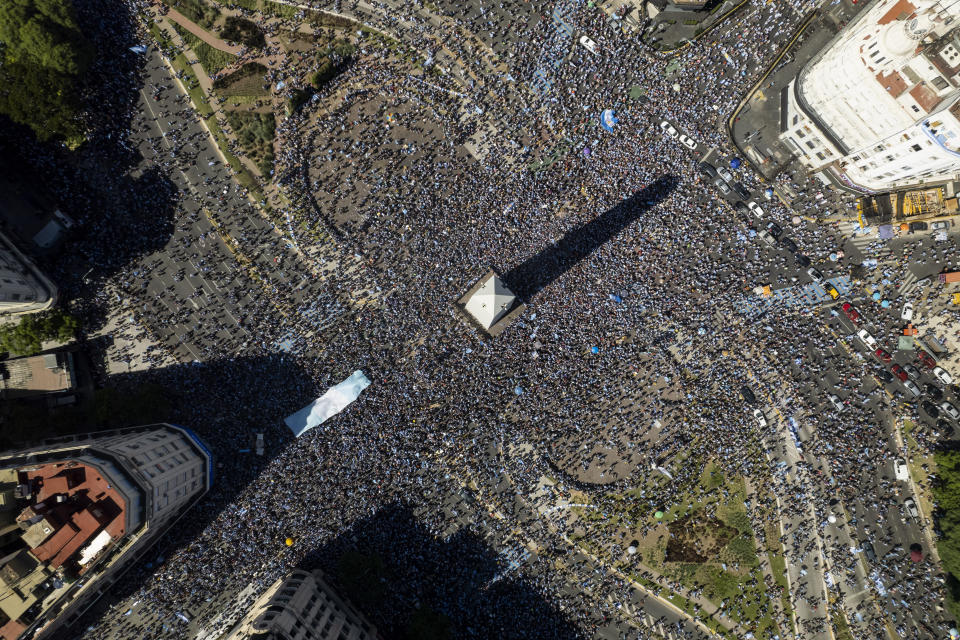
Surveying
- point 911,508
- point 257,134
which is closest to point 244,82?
point 257,134

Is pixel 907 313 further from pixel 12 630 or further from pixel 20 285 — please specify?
pixel 20 285

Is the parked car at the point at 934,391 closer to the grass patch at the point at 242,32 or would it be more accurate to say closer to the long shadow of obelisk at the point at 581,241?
the long shadow of obelisk at the point at 581,241

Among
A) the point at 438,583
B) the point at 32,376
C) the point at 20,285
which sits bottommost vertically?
the point at 438,583

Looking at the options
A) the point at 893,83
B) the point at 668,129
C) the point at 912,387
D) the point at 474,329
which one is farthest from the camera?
the point at 668,129

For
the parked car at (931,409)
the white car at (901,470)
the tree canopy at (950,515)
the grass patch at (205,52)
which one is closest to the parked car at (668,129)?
the parked car at (931,409)

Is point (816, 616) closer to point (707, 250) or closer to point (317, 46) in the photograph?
point (707, 250)

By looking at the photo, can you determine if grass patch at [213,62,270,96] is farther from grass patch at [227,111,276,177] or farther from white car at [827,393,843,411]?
white car at [827,393,843,411]

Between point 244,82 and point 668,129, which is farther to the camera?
point 668,129

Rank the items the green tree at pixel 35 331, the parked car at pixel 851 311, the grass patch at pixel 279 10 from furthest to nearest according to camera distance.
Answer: the grass patch at pixel 279 10 → the parked car at pixel 851 311 → the green tree at pixel 35 331
